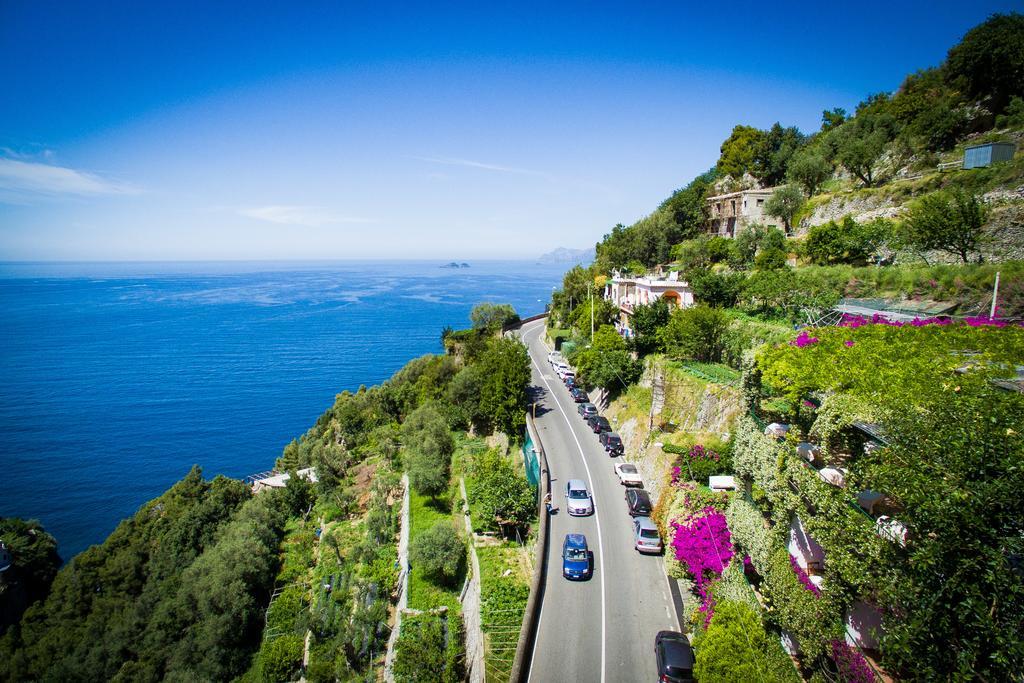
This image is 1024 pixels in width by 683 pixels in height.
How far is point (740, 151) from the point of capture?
64.1 m

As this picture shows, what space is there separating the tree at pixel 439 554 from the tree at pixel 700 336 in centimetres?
1725

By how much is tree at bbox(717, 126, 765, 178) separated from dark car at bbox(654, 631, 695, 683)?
6226 cm

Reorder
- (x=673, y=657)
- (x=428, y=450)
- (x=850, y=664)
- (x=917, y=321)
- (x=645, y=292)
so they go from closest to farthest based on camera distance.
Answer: (x=850, y=664) < (x=673, y=657) < (x=917, y=321) < (x=428, y=450) < (x=645, y=292)

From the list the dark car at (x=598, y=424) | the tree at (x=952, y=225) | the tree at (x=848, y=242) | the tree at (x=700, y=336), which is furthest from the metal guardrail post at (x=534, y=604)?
the tree at (x=848, y=242)

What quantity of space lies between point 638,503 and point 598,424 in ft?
29.9

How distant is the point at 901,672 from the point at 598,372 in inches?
913

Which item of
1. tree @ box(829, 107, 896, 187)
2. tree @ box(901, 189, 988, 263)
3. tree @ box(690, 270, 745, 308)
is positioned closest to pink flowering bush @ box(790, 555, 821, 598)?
tree @ box(901, 189, 988, 263)

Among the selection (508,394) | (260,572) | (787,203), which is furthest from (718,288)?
(260,572)

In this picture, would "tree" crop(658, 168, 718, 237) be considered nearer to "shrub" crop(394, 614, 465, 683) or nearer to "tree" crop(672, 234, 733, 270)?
"tree" crop(672, 234, 733, 270)

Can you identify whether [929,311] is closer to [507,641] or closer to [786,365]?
[786,365]

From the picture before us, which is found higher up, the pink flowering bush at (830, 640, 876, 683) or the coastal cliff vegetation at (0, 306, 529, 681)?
the pink flowering bush at (830, 640, 876, 683)

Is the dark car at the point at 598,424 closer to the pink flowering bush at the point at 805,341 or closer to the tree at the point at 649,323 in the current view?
the tree at the point at 649,323

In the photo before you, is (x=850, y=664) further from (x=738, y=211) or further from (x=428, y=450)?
(x=738, y=211)

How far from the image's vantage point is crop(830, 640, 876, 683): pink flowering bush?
395 inches
